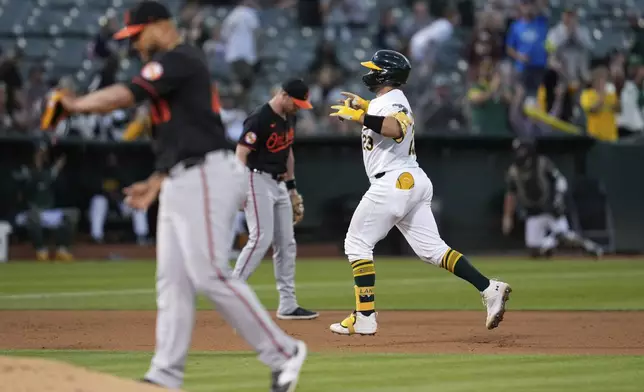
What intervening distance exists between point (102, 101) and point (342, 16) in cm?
1925

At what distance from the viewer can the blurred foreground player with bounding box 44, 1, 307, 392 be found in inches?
260

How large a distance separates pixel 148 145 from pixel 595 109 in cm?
759

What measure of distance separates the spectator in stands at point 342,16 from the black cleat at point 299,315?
45.5 feet

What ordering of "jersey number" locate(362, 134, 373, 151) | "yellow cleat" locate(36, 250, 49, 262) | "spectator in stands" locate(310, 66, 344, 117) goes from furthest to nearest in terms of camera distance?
1. "spectator in stands" locate(310, 66, 344, 117)
2. "yellow cleat" locate(36, 250, 49, 262)
3. "jersey number" locate(362, 134, 373, 151)

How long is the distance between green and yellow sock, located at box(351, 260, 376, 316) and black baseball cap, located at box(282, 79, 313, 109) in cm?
199

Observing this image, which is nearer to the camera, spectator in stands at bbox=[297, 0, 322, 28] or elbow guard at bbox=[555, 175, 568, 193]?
elbow guard at bbox=[555, 175, 568, 193]

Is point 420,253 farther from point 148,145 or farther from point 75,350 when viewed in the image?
point 148,145

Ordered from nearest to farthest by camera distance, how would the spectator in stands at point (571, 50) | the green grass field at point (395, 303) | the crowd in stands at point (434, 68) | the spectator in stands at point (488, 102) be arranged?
the green grass field at point (395, 303) → the spectator in stands at point (488, 102) → the crowd in stands at point (434, 68) → the spectator in stands at point (571, 50)

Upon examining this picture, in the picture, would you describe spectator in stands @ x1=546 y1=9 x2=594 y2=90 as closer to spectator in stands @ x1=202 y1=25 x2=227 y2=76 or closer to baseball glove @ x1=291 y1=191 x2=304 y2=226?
spectator in stands @ x1=202 y1=25 x2=227 y2=76

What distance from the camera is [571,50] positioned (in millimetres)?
22281

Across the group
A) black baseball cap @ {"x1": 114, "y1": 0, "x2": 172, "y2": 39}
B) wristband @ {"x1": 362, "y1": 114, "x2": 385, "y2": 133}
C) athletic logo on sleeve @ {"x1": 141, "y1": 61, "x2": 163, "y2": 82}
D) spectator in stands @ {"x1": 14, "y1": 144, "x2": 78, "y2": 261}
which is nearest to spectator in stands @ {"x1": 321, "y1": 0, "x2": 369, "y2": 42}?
spectator in stands @ {"x1": 14, "y1": 144, "x2": 78, "y2": 261}

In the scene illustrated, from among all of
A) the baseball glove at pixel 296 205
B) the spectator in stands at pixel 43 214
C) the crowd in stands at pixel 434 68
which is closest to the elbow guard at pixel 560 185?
the crowd in stands at pixel 434 68

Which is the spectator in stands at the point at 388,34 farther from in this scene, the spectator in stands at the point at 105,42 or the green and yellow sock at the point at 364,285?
the green and yellow sock at the point at 364,285

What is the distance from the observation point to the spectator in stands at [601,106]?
21109mm
